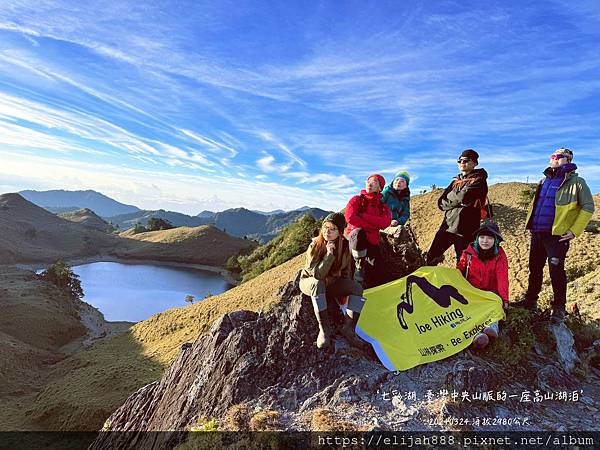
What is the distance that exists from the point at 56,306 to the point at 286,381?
171ft

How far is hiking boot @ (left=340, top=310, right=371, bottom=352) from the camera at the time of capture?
630 centimetres

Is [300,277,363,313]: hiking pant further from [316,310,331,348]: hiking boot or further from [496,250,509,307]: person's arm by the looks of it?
[496,250,509,307]: person's arm

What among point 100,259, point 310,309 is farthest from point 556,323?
point 100,259

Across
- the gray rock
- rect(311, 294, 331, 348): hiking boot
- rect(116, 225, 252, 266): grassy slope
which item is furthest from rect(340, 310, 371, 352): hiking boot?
rect(116, 225, 252, 266): grassy slope

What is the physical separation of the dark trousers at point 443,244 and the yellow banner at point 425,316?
92 cm

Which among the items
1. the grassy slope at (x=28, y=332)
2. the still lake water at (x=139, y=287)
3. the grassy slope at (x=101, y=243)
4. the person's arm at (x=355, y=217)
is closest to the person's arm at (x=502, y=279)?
the person's arm at (x=355, y=217)

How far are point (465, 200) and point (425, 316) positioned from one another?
8.59ft

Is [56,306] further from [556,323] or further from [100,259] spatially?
[100,259]

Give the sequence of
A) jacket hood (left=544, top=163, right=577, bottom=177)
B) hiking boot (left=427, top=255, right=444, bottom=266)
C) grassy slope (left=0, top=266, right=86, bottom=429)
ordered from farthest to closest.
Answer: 1. grassy slope (left=0, top=266, right=86, bottom=429)
2. hiking boot (left=427, top=255, right=444, bottom=266)
3. jacket hood (left=544, top=163, right=577, bottom=177)

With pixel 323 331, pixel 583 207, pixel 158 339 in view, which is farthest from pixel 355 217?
pixel 158 339

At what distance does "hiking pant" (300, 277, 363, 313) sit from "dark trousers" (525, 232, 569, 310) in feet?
13.6

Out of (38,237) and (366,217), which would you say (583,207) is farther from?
(38,237)

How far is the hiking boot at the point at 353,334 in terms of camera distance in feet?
20.7

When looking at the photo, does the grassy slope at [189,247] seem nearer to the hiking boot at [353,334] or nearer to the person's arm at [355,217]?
the person's arm at [355,217]
